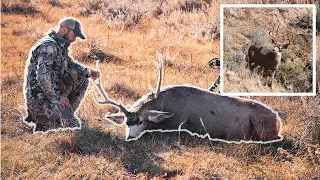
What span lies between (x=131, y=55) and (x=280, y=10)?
1.93 metres

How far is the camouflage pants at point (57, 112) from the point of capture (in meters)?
5.75

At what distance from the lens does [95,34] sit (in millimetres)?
6359

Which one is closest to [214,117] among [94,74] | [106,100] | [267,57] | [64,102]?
[267,57]

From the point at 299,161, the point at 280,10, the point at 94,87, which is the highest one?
the point at 280,10

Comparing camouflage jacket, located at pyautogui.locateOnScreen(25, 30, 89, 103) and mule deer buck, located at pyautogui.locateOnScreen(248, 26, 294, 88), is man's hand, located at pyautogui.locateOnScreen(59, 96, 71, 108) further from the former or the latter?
mule deer buck, located at pyautogui.locateOnScreen(248, 26, 294, 88)

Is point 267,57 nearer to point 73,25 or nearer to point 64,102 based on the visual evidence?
point 73,25

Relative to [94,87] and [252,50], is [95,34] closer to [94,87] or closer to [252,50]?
[94,87]

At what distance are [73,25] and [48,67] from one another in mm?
564

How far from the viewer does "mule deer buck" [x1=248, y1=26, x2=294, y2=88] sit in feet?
18.8

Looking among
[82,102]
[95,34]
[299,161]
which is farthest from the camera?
[95,34]

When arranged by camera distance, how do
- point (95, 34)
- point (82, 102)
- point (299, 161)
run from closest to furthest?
point (299, 161)
point (82, 102)
point (95, 34)

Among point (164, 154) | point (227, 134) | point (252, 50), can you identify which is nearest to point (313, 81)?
point (252, 50)

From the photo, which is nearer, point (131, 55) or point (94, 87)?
point (94, 87)

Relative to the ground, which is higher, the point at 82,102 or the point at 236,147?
the point at 82,102
